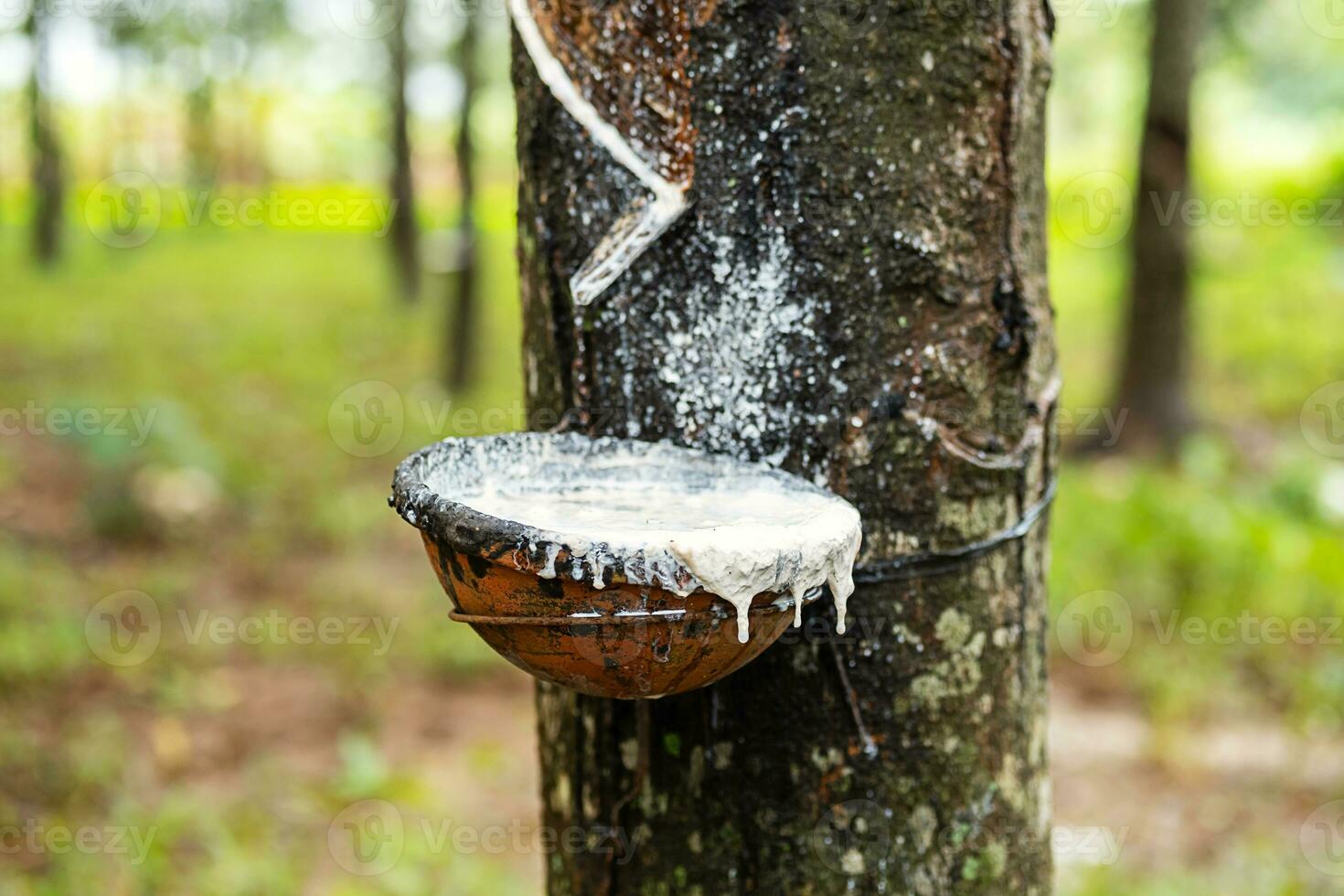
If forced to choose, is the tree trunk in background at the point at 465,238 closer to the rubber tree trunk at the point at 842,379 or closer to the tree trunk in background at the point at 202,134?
the rubber tree trunk at the point at 842,379

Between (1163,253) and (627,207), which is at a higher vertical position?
(627,207)

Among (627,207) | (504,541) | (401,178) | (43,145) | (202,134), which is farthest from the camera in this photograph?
(202,134)

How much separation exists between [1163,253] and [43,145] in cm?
1325

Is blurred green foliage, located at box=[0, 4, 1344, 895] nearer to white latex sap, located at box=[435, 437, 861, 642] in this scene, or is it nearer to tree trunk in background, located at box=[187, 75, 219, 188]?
white latex sap, located at box=[435, 437, 861, 642]

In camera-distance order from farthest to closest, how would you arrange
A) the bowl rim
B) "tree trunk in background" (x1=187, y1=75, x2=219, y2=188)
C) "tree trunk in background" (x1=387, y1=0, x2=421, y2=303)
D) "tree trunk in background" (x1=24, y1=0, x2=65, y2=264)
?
1. "tree trunk in background" (x1=187, y1=75, x2=219, y2=188)
2. "tree trunk in background" (x1=24, y1=0, x2=65, y2=264)
3. "tree trunk in background" (x1=387, y1=0, x2=421, y2=303)
4. the bowl rim

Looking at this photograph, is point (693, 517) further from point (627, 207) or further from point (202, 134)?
point (202, 134)

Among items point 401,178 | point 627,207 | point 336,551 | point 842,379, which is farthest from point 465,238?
point 842,379

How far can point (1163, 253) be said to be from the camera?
6824 millimetres

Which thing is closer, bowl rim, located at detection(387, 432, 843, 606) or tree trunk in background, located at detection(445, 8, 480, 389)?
bowl rim, located at detection(387, 432, 843, 606)

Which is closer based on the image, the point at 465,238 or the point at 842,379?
the point at 842,379

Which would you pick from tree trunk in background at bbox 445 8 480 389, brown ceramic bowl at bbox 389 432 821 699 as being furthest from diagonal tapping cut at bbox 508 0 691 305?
tree trunk in background at bbox 445 8 480 389

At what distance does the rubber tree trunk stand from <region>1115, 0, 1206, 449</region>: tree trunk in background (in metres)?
5.74

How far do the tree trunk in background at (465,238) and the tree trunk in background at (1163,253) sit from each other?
4.77 metres

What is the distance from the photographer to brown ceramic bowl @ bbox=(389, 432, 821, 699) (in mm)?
1110
